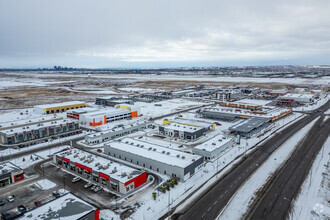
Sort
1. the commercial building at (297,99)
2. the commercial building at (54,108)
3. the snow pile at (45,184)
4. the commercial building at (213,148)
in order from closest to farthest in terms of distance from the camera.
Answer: the snow pile at (45,184), the commercial building at (213,148), the commercial building at (54,108), the commercial building at (297,99)

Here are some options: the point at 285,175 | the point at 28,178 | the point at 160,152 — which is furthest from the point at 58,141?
the point at 285,175

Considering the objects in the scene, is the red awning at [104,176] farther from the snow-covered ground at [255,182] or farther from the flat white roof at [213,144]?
the flat white roof at [213,144]

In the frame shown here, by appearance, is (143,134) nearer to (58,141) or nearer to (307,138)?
(58,141)

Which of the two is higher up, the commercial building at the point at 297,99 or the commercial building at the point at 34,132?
the commercial building at the point at 297,99

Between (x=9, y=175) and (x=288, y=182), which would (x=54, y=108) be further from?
(x=288, y=182)

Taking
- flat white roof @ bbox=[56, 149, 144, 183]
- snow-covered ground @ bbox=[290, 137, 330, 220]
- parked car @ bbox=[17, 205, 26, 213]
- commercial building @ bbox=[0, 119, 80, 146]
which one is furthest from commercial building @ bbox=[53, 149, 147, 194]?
snow-covered ground @ bbox=[290, 137, 330, 220]

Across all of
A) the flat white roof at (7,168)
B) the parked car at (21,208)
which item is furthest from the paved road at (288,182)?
the flat white roof at (7,168)
